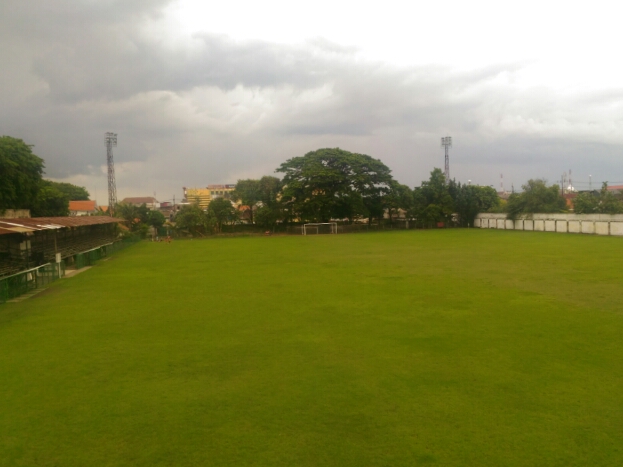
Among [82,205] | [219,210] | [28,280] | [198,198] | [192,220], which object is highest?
[82,205]

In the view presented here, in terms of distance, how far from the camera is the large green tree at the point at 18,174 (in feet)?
102

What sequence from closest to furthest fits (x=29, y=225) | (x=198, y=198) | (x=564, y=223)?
(x=29, y=225) → (x=564, y=223) → (x=198, y=198)

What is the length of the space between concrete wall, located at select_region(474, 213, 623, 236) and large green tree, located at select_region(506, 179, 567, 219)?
996mm

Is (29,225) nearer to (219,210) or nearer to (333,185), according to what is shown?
(219,210)

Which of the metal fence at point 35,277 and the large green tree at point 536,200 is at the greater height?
the large green tree at point 536,200

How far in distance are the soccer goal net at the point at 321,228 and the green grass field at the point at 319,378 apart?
133 ft

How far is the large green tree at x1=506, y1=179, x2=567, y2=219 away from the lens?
50438 mm

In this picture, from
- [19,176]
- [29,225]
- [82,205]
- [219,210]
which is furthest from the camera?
[82,205]

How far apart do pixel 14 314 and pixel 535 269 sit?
56.7 ft

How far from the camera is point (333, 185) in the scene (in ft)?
183

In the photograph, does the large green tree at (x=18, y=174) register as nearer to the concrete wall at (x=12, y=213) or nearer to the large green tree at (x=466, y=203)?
the concrete wall at (x=12, y=213)

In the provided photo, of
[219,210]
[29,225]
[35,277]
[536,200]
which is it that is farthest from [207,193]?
[35,277]

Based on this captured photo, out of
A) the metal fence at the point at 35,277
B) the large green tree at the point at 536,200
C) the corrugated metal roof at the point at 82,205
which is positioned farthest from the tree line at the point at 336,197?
the corrugated metal roof at the point at 82,205

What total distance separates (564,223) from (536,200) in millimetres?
5689
